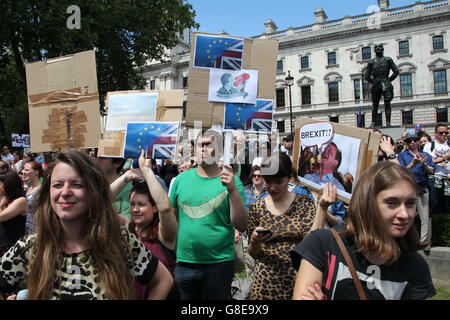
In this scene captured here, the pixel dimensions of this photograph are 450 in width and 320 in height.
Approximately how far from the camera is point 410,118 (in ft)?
130

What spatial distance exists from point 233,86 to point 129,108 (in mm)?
995

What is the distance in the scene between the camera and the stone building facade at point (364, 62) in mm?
37719

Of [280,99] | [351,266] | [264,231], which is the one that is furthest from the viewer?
[280,99]

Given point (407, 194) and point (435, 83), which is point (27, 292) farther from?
point (435, 83)

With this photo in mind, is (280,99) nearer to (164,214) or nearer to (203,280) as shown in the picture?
(203,280)

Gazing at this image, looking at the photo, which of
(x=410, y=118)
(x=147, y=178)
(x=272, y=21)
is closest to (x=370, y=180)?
(x=147, y=178)

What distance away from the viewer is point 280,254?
2.55 m

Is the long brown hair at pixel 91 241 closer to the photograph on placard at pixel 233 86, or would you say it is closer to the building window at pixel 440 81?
the photograph on placard at pixel 233 86

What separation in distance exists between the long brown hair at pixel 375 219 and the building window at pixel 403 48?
43378mm

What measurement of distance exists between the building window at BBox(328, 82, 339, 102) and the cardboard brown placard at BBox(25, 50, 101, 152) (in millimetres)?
42413

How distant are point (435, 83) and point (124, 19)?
1379 inches

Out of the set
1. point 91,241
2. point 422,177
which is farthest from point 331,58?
point 91,241
